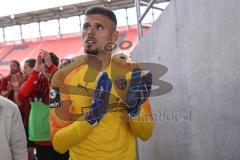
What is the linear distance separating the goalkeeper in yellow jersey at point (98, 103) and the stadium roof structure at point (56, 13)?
544 inches

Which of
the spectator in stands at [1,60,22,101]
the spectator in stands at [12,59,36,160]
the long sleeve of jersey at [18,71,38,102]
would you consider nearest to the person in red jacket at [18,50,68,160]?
the long sleeve of jersey at [18,71,38,102]

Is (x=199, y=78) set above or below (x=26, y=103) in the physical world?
above

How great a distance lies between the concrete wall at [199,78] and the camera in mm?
1575

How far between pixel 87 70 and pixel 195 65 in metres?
0.69

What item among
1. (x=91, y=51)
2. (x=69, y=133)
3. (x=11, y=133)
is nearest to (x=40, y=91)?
(x=11, y=133)

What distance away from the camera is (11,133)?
177cm

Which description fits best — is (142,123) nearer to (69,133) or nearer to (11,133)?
(69,133)

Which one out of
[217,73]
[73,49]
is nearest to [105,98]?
[217,73]

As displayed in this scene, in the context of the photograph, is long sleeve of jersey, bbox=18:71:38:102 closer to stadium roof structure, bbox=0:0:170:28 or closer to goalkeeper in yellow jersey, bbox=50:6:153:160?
goalkeeper in yellow jersey, bbox=50:6:153:160

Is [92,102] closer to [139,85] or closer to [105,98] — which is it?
[105,98]

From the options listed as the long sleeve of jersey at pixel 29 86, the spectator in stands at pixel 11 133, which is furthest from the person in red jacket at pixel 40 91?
the spectator in stands at pixel 11 133

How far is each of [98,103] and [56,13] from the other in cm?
1643

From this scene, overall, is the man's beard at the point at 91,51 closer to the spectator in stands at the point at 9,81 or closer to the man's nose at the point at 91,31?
the man's nose at the point at 91,31

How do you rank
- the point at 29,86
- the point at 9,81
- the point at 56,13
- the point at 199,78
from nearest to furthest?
the point at 199,78 → the point at 29,86 → the point at 9,81 → the point at 56,13
